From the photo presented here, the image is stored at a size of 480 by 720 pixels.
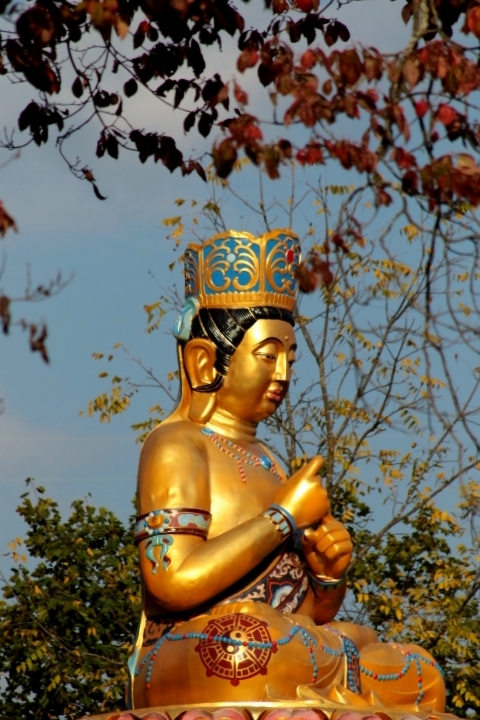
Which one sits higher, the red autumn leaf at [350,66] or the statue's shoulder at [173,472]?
the red autumn leaf at [350,66]

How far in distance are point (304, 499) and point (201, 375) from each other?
92 cm

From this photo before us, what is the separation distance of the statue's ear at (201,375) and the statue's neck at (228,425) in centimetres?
4

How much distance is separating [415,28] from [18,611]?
26.7 ft

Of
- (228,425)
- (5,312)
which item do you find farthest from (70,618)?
(5,312)

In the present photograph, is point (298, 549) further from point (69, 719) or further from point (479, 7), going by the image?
point (69, 719)

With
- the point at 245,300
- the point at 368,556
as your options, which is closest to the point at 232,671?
the point at 245,300

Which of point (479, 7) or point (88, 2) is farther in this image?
point (88, 2)

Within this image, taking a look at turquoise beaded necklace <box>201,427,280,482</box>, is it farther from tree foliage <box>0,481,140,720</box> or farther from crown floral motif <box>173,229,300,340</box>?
tree foliage <box>0,481,140,720</box>

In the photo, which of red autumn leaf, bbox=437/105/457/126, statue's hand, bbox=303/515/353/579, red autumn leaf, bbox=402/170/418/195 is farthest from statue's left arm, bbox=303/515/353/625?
red autumn leaf, bbox=437/105/457/126

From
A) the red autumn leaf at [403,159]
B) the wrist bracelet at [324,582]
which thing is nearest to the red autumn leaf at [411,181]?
the red autumn leaf at [403,159]

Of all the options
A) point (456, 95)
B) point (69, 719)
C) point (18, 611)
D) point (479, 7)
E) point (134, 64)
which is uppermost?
point (134, 64)

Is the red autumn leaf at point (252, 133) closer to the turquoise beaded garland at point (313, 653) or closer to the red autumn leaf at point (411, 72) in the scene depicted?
the red autumn leaf at point (411, 72)

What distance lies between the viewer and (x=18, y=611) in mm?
12336

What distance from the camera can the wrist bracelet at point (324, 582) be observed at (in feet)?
24.7
